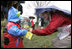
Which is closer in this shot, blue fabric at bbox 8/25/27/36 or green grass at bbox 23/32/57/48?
blue fabric at bbox 8/25/27/36

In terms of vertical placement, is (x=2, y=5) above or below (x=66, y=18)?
above

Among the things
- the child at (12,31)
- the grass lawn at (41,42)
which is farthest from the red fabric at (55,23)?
the grass lawn at (41,42)

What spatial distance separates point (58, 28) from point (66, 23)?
337mm

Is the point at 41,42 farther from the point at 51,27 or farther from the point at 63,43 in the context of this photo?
the point at 51,27

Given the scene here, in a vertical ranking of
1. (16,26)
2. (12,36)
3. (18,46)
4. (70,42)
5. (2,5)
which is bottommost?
(70,42)

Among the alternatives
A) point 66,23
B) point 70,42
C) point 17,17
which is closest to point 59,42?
point 70,42

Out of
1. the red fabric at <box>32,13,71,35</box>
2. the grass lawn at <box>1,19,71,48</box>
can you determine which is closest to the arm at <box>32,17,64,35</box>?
the red fabric at <box>32,13,71,35</box>

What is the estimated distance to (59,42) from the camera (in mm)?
3812

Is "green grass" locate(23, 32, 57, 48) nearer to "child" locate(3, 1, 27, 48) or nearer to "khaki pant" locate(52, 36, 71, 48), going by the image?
"khaki pant" locate(52, 36, 71, 48)

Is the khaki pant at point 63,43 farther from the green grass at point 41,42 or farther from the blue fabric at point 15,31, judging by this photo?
the blue fabric at point 15,31

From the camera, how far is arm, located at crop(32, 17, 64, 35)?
2.67m

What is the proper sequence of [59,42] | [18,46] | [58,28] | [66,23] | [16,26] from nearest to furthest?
[16,26]
[18,46]
[58,28]
[66,23]
[59,42]

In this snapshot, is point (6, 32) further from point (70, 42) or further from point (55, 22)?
point (70, 42)

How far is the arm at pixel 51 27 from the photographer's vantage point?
2.67 meters
